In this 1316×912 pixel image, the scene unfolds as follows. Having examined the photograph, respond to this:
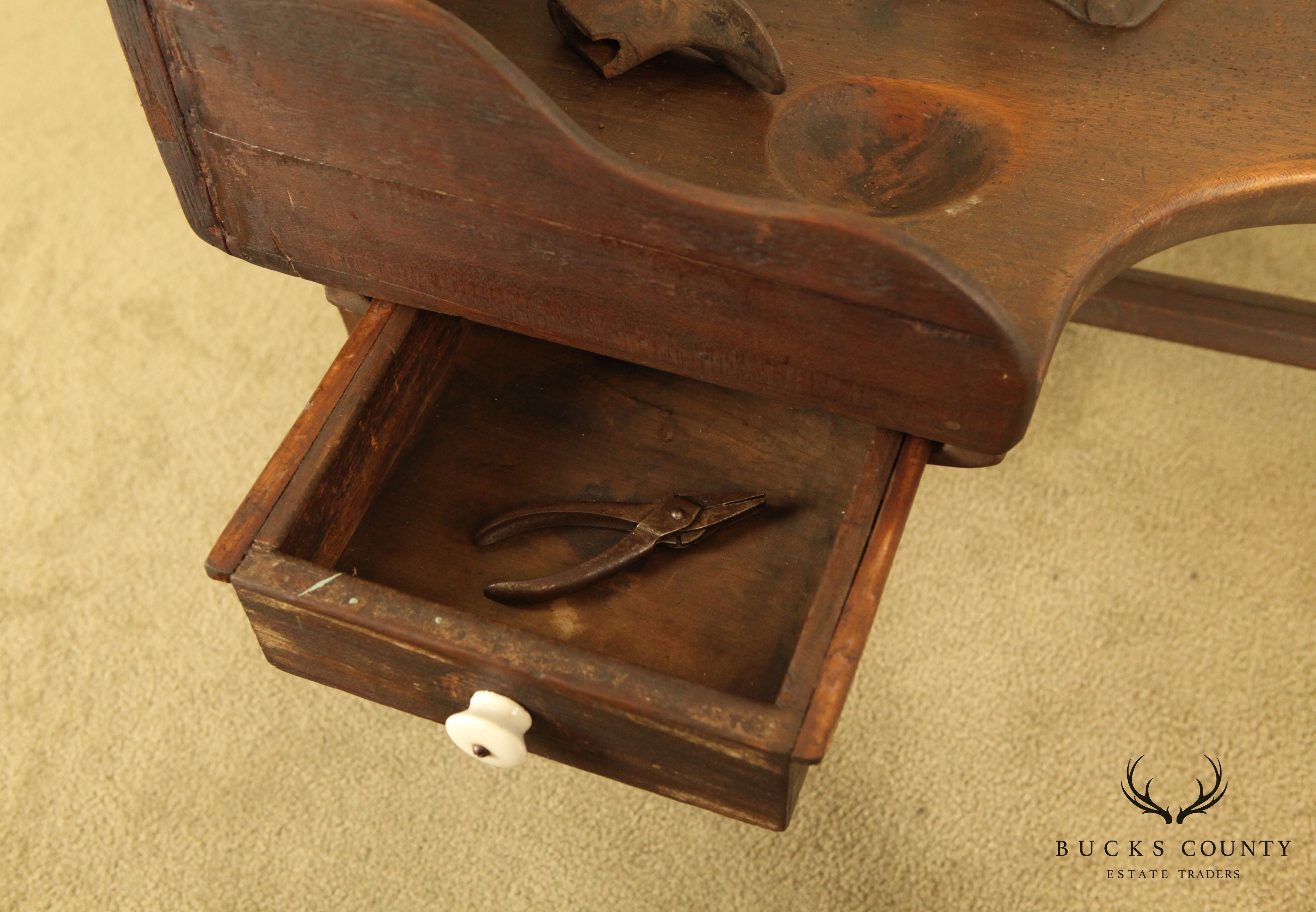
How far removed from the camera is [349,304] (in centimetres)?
95

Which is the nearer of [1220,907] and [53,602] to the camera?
[1220,907]

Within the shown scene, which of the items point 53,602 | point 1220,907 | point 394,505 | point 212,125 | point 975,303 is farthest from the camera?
point 53,602

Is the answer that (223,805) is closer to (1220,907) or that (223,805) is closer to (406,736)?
(406,736)

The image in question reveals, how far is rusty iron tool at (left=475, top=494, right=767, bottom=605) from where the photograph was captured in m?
0.87

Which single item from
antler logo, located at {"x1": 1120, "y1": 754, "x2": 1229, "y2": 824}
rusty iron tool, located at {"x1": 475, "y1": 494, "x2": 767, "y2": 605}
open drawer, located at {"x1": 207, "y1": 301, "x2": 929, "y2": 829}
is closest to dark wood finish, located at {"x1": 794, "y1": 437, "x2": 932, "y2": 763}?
open drawer, located at {"x1": 207, "y1": 301, "x2": 929, "y2": 829}

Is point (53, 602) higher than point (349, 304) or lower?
lower

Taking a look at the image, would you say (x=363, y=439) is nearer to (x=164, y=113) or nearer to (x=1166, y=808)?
(x=164, y=113)

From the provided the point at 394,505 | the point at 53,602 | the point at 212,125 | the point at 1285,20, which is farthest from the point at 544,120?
the point at 53,602

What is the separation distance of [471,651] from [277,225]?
0.32 meters

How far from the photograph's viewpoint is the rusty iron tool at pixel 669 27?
90 centimetres

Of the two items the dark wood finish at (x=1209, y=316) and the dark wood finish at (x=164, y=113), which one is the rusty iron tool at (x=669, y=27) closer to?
the dark wood finish at (x=164, y=113)

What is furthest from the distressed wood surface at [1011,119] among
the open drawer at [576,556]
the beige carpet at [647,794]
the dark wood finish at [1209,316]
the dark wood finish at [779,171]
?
the beige carpet at [647,794]

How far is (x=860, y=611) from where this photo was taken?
2.50 ft

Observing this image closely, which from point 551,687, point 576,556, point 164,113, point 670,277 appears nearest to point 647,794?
point 576,556
